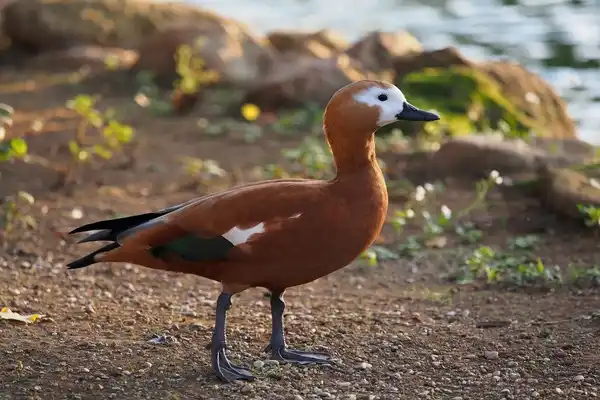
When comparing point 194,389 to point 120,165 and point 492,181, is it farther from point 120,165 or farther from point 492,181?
point 120,165

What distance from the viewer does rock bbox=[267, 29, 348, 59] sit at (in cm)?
1247

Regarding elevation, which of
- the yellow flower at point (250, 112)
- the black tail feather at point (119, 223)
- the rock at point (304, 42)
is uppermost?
the black tail feather at point (119, 223)

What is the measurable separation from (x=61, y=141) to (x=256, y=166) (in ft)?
5.74

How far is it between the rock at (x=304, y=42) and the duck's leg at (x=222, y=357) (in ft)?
25.7

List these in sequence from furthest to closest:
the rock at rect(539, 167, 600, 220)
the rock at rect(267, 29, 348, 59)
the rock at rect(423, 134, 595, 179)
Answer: the rock at rect(267, 29, 348, 59), the rock at rect(423, 134, 595, 179), the rock at rect(539, 167, 600, 220)

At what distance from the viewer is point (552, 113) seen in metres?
10.4

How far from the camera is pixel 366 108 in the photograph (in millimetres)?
4727

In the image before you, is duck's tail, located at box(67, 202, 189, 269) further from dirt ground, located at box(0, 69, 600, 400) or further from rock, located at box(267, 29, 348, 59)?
rock, located at box(267, 29, 348, 59)

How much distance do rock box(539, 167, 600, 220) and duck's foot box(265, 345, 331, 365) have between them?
9.13 ft

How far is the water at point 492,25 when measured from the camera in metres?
12.6

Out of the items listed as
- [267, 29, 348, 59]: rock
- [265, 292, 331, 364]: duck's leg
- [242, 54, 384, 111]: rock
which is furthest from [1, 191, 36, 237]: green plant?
[267, 29, 348, 59]: rock

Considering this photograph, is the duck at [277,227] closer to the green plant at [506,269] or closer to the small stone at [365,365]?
the small stone at [365,365]

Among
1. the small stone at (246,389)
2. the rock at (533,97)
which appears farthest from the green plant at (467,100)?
the small stone at (246,389)

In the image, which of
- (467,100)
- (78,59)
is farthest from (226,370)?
(78,59)
